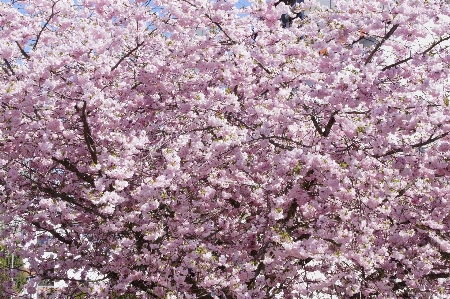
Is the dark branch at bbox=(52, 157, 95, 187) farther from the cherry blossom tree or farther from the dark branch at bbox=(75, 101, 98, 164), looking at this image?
the dark branch at bbox=(75, 101, 98, 164)

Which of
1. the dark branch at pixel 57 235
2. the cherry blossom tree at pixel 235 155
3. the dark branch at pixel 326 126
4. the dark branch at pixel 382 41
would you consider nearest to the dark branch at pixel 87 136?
the cherry blossom tree at pixel 235 155

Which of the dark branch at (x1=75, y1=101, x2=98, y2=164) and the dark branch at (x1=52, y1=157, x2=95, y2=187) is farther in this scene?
the dark branch at (x1=52, y1=157, x2=95, y2=187)

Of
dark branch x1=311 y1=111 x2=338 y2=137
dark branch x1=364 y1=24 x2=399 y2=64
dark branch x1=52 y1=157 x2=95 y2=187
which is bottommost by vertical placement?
dark branch x1=311 y1=111 x2=338 y2=137

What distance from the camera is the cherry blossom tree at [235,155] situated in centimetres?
677

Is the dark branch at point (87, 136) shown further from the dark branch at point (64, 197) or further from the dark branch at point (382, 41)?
the dark branch at point (382, 41)

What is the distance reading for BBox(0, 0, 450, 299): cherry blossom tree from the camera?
266 inches

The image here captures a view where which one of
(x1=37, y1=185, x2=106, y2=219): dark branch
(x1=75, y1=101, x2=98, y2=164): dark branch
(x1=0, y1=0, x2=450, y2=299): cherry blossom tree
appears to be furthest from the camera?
(x1=37, y1=185, x2=106, y2=219): dark branch

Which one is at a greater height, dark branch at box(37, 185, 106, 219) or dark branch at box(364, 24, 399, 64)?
dark branch at box(364, 24, 399, 64)

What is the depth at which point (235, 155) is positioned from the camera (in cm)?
723

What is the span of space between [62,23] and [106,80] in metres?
1.66

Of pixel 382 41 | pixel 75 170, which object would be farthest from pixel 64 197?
pixel 382 41

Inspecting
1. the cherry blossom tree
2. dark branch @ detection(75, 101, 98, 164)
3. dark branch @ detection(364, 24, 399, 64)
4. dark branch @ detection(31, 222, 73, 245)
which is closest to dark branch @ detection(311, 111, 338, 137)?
the cherry blossom tree

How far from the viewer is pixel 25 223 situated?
830cm

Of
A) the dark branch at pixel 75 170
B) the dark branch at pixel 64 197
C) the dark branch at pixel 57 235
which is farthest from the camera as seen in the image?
the dark branch at pixel 57 235
